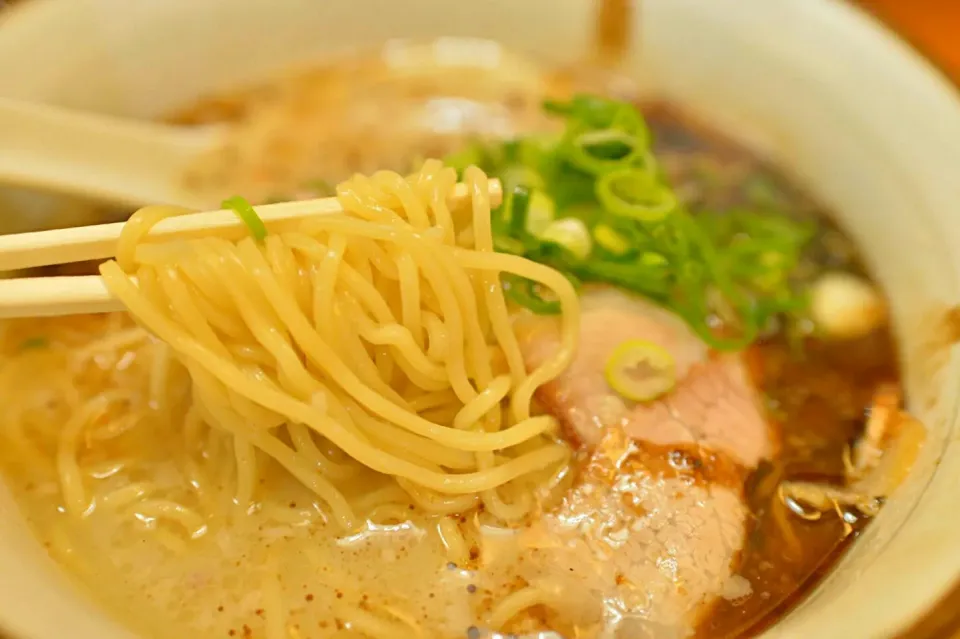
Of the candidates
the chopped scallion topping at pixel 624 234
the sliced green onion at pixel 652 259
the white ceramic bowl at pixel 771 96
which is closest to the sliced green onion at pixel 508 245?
the chopped scallion topping at pixel 624 234

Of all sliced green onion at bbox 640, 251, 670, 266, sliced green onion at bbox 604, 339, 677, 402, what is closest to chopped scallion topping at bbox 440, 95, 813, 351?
sliced green onion at bbox 640, 251, 670, 266

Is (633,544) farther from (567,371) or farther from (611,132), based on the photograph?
(611,132)

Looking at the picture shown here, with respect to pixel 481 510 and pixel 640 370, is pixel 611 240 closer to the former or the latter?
pixel 640 370

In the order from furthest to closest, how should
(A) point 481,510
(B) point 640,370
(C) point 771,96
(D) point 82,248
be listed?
(C) point 771,96 < (B) point 640,370 < (A) point 481,510 < (D) point 82,248

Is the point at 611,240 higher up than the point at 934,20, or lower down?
lower down

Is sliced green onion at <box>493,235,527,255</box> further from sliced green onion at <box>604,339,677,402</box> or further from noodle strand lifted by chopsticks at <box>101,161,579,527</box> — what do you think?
sliced green onion at <box>604,339,677,402</box>

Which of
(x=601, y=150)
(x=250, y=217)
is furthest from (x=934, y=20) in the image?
(x=250, y=217)

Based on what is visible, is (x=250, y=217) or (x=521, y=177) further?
(x=521, y=177)
